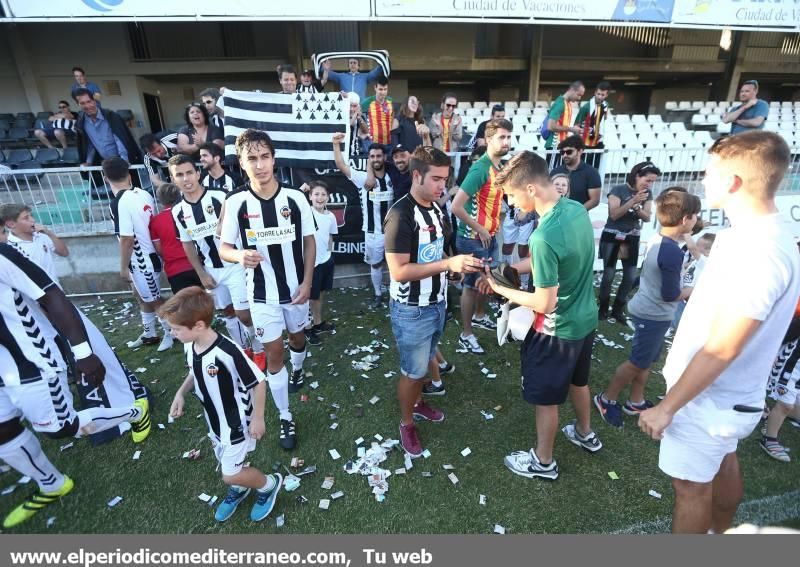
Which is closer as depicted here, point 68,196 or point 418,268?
point 418,268

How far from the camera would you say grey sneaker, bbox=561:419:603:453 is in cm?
330

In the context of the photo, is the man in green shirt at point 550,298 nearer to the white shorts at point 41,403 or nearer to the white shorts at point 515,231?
the white shorts at point 515,231

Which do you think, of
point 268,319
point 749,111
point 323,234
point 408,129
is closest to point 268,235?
point 268,319

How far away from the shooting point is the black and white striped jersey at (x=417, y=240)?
2789 mm

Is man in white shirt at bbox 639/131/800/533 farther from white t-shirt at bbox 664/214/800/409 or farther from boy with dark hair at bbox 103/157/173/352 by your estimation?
boy with dark hair at bbox 103/157/173/352

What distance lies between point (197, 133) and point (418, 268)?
5722 millimetres

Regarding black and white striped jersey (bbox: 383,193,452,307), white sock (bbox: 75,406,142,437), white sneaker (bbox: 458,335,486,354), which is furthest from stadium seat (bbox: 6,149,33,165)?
black and white striped jersey (bbox: 383,193,452,307)

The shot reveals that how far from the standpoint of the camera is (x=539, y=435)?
3.00 metres

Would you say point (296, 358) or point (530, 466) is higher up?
point (296, 358)

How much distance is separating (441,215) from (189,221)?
274cm

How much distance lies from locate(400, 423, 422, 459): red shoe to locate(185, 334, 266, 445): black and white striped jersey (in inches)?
51.9

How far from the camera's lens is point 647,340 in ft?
11.0

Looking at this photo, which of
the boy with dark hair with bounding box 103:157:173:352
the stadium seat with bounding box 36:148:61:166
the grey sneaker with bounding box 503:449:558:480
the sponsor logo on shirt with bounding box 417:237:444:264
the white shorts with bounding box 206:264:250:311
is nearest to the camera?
the sponsor logo on shirt with bounding box 417:237:444:264

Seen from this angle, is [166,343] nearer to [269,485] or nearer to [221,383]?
[269,485]
